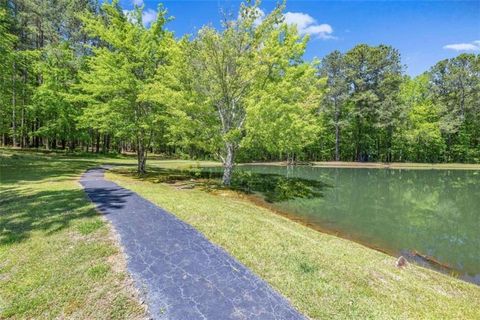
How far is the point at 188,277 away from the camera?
5.46 metres

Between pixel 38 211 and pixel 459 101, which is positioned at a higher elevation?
pixel 459 101

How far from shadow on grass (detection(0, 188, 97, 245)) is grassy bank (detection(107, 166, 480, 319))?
134 inches

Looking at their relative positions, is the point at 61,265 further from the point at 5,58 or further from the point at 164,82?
the point at 5,58

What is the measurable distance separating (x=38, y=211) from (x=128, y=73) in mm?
11984

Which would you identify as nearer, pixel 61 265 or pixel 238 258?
pixel 61 265

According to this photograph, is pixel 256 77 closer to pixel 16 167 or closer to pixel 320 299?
pixel 320 299

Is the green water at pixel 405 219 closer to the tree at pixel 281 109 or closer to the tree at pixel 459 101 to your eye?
the tree at pixel 281 109

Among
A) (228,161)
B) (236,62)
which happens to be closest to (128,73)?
(236,62)

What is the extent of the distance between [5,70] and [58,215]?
18.8 meters

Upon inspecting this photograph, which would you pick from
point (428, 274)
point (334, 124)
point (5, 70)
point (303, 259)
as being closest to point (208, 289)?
point (303, 259)

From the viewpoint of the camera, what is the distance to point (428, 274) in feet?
24.0

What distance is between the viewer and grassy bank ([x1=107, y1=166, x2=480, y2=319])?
5223mm

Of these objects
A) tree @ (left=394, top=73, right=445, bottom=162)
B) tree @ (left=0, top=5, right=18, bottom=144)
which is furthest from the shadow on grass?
tree @ (left=394, top=73, right=445, bottom=162)

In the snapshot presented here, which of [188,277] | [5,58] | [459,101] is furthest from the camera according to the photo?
[459,101]
